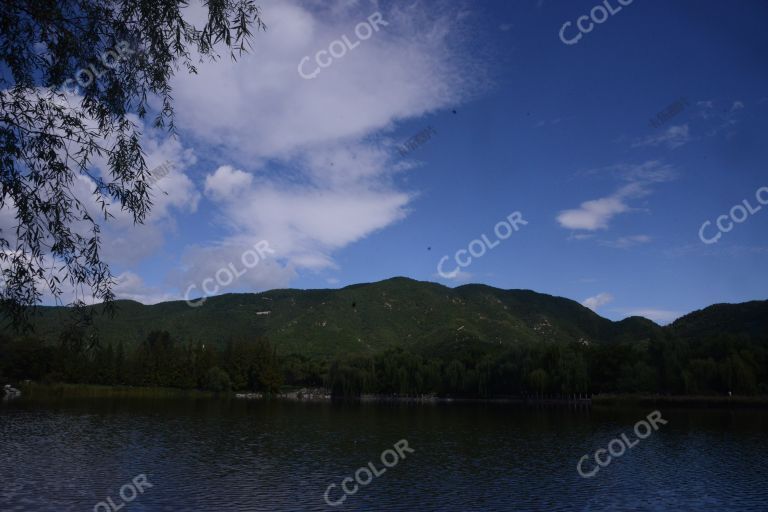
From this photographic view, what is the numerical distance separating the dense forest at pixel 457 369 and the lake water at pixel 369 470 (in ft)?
149

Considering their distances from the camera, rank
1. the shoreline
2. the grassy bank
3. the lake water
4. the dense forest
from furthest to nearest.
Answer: the grassy bank
the dense forest
the shoreline
the lake water

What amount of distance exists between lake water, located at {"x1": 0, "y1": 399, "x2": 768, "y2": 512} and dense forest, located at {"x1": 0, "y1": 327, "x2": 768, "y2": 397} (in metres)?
45.5

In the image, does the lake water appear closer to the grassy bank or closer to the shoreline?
the shoreline

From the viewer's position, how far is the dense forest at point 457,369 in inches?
3858

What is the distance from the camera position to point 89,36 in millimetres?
10211

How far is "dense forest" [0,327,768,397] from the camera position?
322 ft

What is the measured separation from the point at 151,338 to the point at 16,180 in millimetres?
180770

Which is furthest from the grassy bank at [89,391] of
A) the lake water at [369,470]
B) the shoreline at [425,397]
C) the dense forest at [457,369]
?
the lake water at [369,470]

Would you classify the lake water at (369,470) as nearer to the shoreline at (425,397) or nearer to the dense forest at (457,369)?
the shoreline at (425,397)

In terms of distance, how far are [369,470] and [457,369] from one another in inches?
4248

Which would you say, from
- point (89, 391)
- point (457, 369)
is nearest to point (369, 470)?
point (457, 369)

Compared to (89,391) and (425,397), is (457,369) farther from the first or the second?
(89,391)

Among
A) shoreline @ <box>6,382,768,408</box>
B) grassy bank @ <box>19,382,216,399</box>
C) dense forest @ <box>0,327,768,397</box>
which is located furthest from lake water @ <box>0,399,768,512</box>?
grassy bank @ <box>19,382,216,399</box>

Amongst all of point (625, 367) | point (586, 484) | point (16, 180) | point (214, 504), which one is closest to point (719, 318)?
point (625, 367)
